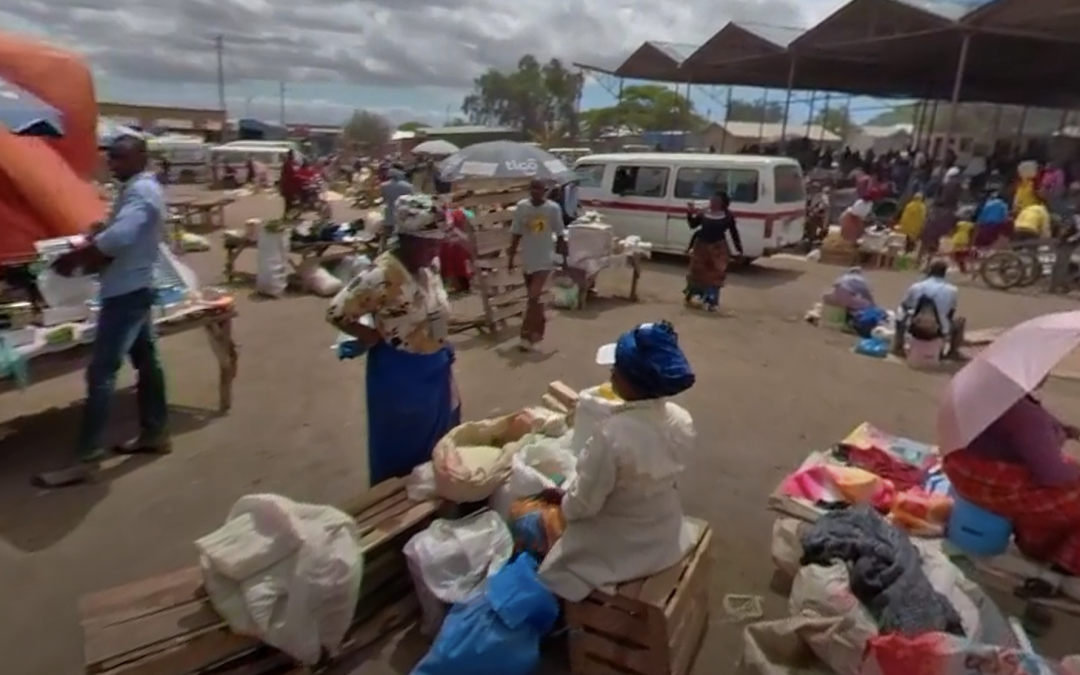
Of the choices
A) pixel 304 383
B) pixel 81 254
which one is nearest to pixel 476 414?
pixel 304 383

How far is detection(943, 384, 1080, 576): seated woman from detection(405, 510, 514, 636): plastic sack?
2.11 meters

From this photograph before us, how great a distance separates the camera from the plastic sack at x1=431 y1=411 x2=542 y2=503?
3453 mm

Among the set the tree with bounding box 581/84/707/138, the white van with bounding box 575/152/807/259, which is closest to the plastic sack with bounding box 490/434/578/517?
the white van with bounding box 575/152/807/259

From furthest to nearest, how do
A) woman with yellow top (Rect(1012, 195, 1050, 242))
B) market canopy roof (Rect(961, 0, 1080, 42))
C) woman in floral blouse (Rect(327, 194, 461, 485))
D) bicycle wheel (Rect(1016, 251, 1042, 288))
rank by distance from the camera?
market canopy roof (Rect(961, 0, 1080, 42)) < woman with yellow top (Rect(1012, 195, 1050, 242)) < bicycle wheel (Rect(1016, 251, 1042, 288)) < woman in floral blouse (Rect(327, 194, 461, 485))

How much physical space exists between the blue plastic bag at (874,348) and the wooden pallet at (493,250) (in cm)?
372

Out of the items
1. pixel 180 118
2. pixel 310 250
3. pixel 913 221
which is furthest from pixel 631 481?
pixel 180 118

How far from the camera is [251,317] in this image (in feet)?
29.2

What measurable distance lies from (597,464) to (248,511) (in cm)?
141

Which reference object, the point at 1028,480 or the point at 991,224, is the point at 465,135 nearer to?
the point at 991,224

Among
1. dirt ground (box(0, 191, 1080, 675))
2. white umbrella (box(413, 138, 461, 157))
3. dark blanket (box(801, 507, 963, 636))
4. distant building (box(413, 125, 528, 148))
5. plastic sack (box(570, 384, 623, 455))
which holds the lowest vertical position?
dirt ground (box(0, 191, 1080, 675))

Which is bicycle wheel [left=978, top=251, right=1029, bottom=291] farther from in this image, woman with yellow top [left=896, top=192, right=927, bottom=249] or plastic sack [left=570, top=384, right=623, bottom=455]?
plastic sack [left=570, top=384, right=623, bottom=455]

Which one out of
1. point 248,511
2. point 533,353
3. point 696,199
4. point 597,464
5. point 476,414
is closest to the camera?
point 597,464

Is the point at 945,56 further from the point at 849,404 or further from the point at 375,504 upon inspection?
the point at 375,504

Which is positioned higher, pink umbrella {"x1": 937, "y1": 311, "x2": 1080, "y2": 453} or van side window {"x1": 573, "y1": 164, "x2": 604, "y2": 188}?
van side window {"x1": 573, "y1": 164, "x2": 604, "y2": 188}
